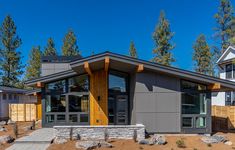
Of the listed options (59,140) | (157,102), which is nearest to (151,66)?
(157,102)

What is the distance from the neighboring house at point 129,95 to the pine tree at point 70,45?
63.4 feet

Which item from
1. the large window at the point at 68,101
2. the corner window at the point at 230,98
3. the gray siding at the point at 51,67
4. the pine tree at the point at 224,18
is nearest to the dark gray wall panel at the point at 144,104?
the large window at the point at 68,101

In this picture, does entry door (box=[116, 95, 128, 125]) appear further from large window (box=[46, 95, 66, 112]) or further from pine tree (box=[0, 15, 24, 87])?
pine tree (box=[0, 15, 24, 87])

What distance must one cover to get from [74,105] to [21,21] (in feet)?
64.0

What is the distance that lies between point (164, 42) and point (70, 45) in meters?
14.2

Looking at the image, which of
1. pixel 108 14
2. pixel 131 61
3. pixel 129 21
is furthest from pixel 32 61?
pixel 131 61

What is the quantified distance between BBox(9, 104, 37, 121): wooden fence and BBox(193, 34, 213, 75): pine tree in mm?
22444

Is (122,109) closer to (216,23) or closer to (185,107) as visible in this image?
(185,107)

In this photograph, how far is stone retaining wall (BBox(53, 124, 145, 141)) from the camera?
31.0 ft

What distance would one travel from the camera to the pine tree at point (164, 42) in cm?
2525

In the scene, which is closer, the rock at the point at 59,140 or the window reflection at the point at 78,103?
the rock at the point at 59,140

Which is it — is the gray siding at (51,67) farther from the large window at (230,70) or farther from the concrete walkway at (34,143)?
the large window at (230,70)

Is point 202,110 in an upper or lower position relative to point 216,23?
lower

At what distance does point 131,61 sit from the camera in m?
10.2
